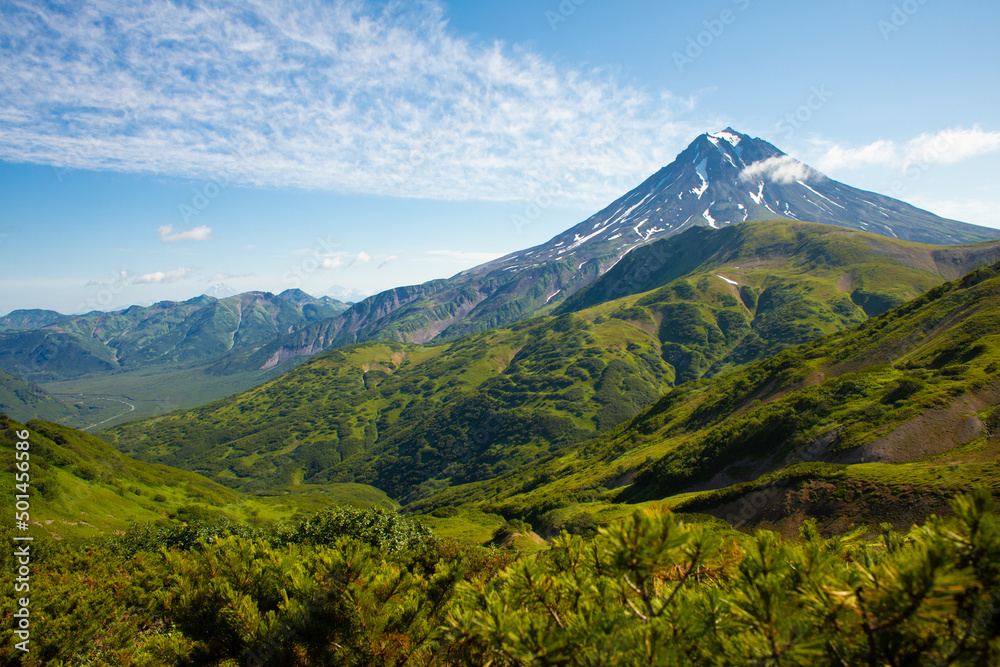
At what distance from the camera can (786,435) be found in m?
68.8

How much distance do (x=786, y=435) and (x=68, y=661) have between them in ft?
263

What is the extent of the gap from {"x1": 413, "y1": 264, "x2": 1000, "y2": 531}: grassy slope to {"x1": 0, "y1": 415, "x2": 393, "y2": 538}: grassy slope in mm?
73115

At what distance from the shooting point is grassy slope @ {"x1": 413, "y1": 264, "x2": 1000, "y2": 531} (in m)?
42.9

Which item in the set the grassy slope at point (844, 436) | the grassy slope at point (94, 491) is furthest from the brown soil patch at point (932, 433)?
the grassy slope at point (94, 491)

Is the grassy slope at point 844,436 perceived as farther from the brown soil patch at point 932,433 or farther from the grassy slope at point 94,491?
the grassy slope at point 94,491

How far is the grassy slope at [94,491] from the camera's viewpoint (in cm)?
6969

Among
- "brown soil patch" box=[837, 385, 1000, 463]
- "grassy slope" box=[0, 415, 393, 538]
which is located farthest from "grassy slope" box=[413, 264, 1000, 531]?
"grassy slope" box=[0, 415, 393, 538]

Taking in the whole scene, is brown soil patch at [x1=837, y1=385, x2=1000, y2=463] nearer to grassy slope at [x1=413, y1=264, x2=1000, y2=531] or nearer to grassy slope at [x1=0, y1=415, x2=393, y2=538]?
grassy slope at [x1=413, y1=264, x2=1000, y2=531]

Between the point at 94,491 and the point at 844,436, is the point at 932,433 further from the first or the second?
the point at 94,491

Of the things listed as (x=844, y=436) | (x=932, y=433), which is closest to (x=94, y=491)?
(x=844, y=436)

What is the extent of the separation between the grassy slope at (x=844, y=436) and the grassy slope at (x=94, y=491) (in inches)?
2879

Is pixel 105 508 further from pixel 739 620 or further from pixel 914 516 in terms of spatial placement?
pixel 914 516

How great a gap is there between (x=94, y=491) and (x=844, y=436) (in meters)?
127

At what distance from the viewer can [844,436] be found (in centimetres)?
5816
